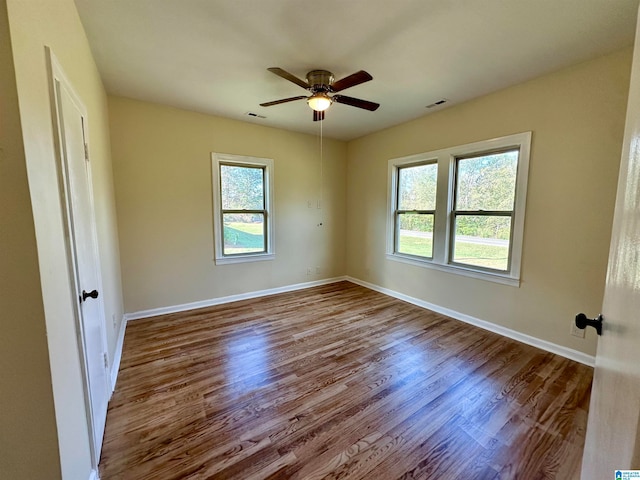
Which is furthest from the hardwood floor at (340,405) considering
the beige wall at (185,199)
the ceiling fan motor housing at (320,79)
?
the ceiling fan motor housing at (320,79)

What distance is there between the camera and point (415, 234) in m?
3.95

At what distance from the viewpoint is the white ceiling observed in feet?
5.52

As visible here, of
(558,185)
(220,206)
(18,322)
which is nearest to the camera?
(18,322)

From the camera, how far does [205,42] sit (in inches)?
79.4

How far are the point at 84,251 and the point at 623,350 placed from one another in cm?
228

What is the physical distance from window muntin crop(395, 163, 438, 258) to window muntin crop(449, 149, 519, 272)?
36 cm

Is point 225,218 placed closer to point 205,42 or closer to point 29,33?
point 205,42

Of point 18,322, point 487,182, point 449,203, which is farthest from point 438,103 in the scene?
point 18,322

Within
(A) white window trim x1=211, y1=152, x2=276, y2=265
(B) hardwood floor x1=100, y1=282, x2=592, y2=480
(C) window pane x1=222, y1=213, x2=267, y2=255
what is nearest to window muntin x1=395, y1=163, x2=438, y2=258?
(B) hardwood floor x1=100, y1=282, x2=592, y2=480

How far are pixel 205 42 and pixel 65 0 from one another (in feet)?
2.63

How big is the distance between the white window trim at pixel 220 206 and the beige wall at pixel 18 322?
9.62ft

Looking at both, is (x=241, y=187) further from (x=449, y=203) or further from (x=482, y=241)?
(x=482, y=241)

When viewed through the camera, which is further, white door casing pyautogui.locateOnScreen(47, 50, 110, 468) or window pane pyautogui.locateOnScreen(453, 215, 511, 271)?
window pane pyautogui.locateOnScreen(453, 215, 511, 271)

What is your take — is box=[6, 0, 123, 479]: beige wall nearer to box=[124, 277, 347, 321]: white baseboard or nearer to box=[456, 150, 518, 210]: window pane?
box=[124, 277, 347, 321]: white baseboard
